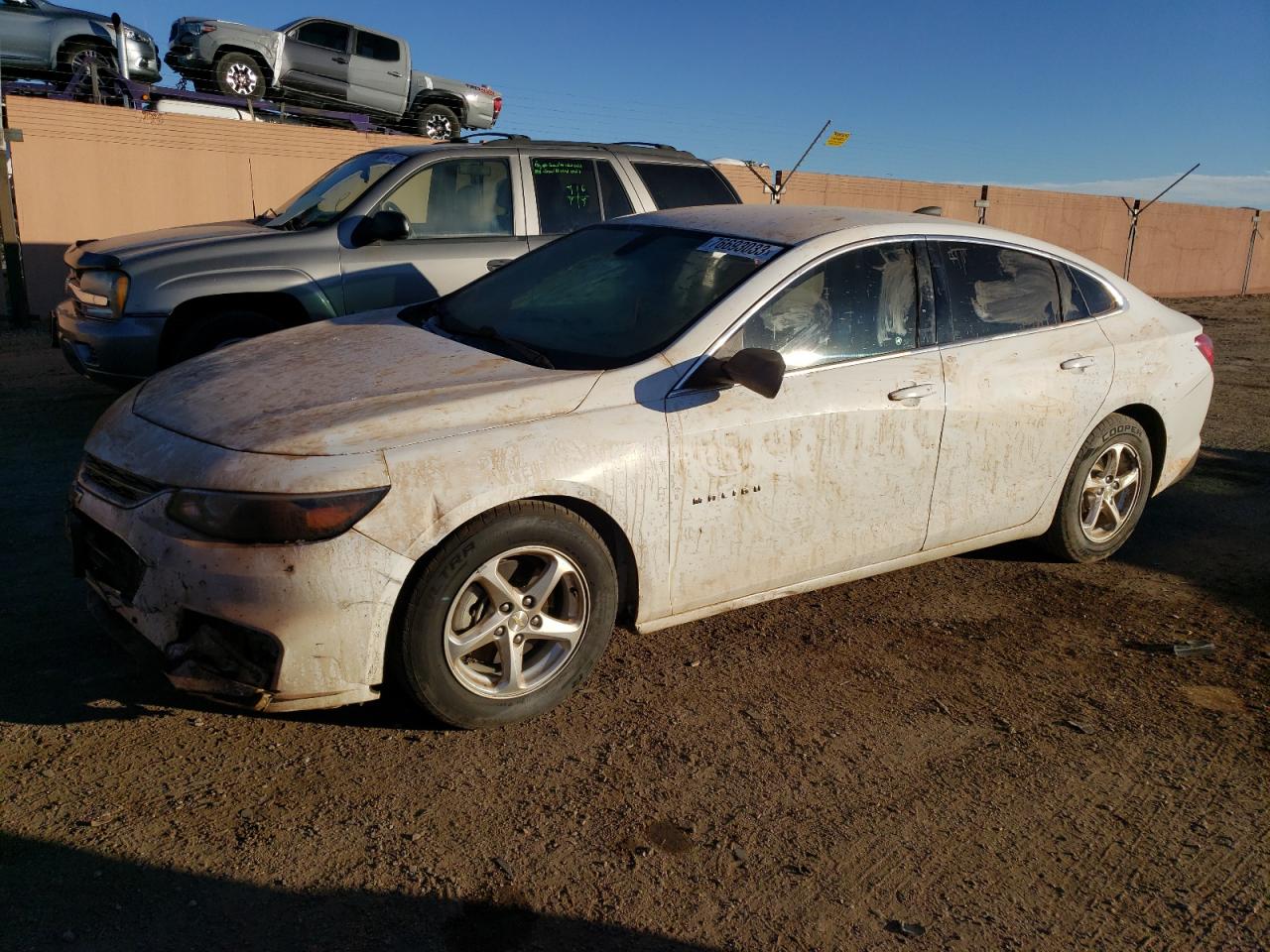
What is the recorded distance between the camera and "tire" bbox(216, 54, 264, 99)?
16.9 meters

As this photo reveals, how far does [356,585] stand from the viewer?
9.61 ft

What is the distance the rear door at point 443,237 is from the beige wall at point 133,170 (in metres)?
7.43

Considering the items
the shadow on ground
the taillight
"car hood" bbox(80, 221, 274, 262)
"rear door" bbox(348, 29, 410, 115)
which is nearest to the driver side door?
the shadow on ground

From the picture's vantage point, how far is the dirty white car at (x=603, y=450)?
295cm

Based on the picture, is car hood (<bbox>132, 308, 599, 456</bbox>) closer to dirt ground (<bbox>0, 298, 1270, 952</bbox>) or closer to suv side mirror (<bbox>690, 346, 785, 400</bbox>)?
suv side mirror (<bbox>690, 346, 785, 400</bbox>)

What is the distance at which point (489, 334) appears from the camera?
159 inches

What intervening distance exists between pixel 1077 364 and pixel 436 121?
56.3 feet

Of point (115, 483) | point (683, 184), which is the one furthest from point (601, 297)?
point (683, 184)

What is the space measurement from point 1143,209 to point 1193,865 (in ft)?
82.6

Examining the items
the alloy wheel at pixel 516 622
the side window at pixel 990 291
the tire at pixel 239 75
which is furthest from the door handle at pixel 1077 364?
the tire at pixel 239 75

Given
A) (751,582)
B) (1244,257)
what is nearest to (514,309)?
(751,582)

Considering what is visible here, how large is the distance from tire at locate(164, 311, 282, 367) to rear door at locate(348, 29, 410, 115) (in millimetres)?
12696

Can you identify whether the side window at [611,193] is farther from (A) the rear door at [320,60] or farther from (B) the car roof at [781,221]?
(A) the rear door at [320,60]

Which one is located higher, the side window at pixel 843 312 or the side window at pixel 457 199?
the side window at pixel 457 199
